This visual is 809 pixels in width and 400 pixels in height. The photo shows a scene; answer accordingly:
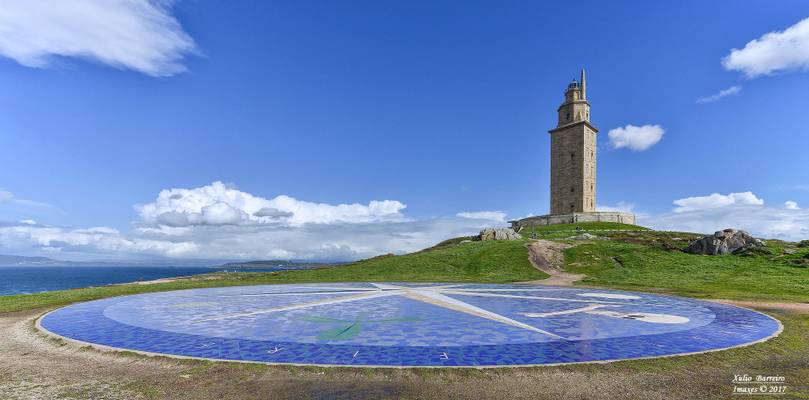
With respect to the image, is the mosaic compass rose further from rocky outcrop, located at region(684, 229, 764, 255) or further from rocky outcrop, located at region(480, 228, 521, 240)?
rocky outcrop, located at region(480, 228, 521, 240)

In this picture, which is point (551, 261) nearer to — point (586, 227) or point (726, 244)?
point (726, 244)

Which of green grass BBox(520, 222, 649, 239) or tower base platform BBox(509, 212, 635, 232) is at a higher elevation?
tower base platform BBox(509, 212, 635, 232)

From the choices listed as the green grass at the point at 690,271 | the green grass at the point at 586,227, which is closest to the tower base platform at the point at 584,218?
the green grass at the point at 586,227

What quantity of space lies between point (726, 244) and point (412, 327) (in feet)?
158

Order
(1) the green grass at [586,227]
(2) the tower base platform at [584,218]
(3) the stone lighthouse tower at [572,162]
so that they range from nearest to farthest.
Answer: (1) the green grass at [586,227] → (2) the tower base platform at [584,218] → (3) the stone lighthouse tower at [572,162]

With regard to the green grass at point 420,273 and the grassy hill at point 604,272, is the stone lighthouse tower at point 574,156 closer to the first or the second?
the grassy hill at point 604,272

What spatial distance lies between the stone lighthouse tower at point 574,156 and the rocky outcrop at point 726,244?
150ft

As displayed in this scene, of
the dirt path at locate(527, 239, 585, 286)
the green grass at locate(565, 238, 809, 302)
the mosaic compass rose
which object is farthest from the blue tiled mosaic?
the dirt path at locate(527, 239, 585, 286)

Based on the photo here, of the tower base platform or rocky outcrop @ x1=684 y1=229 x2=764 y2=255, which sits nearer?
rocky outcrop @ x1=684 y1=229 x2=764 y2=255

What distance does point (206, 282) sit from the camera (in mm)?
34281

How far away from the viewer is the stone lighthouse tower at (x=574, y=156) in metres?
97.1

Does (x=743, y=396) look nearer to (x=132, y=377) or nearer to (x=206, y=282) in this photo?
(x=132, y=377)

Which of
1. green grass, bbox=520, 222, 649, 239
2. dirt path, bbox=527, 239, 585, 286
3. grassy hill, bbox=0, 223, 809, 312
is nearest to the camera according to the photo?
grassy hill, bbox=0, 223, 809, 312

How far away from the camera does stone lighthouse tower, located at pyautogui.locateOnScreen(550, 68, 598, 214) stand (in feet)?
319
